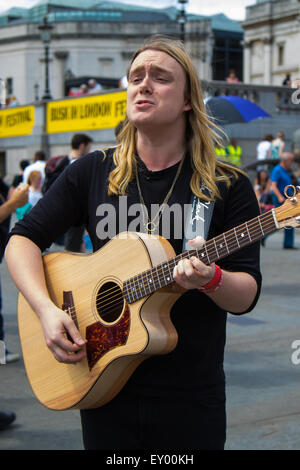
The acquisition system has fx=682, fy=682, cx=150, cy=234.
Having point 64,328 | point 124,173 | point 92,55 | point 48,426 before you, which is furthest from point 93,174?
point 92,55

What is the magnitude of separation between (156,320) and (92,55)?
70.1m

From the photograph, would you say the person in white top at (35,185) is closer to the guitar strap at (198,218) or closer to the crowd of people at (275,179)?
the crowd of people at (275,179)

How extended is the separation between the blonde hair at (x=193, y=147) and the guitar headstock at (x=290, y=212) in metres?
0.32

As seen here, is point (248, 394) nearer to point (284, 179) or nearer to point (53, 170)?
point (53, 170)

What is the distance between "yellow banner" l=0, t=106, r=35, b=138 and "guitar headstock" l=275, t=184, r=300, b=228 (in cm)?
2353

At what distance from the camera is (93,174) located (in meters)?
2.50

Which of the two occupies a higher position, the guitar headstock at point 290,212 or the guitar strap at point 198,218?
the guitar headstock at point 290,212

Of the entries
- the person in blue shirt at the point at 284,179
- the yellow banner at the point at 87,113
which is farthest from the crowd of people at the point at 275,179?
the yellow banner at the point at 87,113

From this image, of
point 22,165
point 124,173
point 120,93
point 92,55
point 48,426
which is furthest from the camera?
point 92,55

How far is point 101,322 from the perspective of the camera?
2.43 m

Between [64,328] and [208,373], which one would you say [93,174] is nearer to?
[64,328]

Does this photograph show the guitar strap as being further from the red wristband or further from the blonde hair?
the red wristband

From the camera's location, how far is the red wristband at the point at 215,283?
2.08 metres

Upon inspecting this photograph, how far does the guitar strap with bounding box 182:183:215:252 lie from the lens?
231cm
